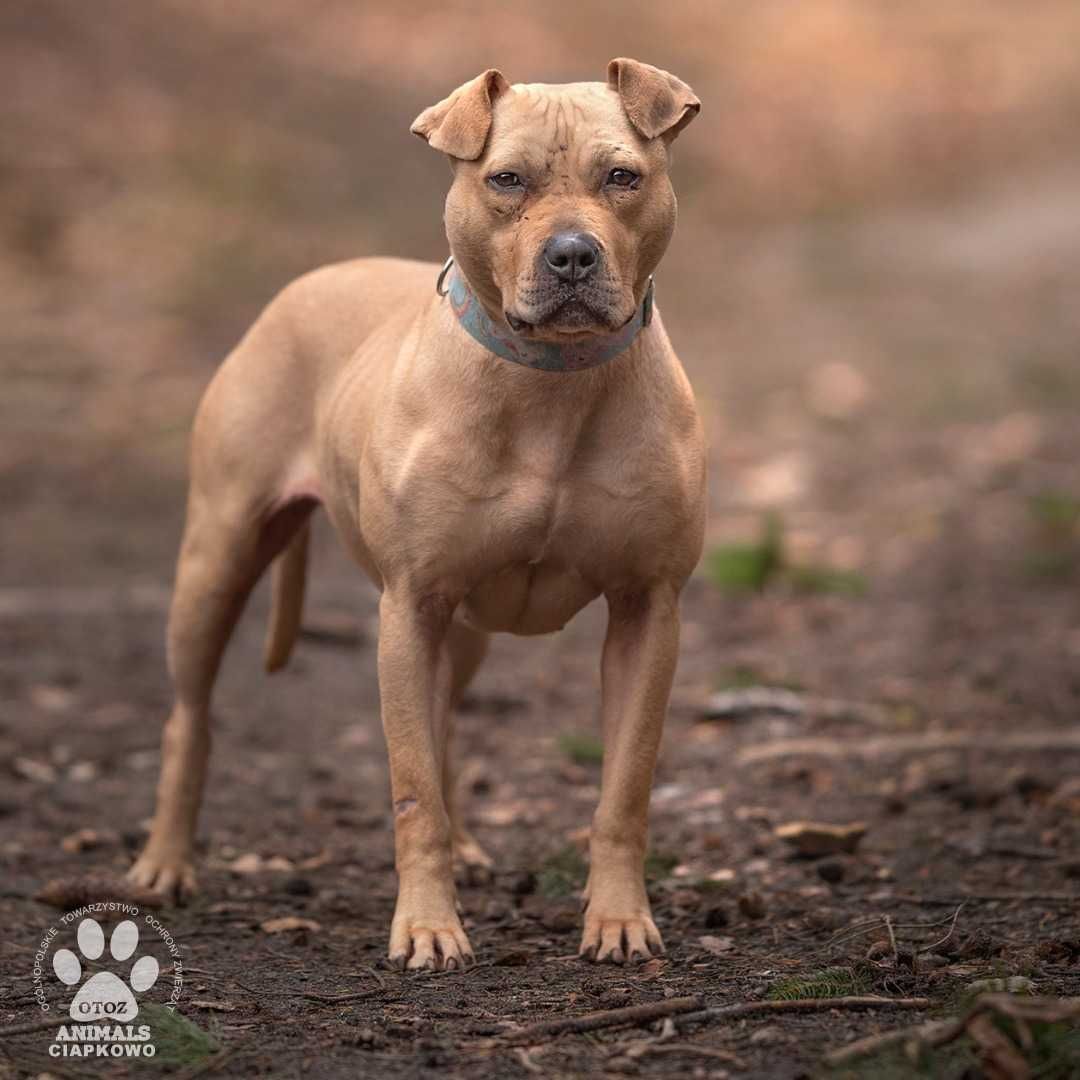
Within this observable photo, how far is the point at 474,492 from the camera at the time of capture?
171 inches

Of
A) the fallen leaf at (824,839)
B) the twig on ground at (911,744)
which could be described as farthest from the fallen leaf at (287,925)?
the twig on ground at (911,744)

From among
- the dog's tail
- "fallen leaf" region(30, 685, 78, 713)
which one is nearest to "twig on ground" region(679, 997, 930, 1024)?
the dog's tail

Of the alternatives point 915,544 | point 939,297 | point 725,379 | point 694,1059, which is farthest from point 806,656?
point 939,297

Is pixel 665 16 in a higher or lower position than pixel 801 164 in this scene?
higher

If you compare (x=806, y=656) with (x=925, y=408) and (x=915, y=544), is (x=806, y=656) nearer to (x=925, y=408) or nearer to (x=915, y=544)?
(x=915, y=544)

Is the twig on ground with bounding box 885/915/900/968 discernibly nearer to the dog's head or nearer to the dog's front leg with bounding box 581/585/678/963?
the dog's front leg with bounding box 581/585/678/963

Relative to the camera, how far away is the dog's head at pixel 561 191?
3.97 metres

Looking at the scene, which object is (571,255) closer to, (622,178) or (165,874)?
(622,178)

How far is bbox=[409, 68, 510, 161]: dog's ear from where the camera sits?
164 inches

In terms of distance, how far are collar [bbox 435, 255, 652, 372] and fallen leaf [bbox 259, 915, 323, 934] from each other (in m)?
1.65

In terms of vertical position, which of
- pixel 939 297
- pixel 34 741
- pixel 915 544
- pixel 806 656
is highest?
pixel 939 297

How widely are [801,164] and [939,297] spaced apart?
5099 mm

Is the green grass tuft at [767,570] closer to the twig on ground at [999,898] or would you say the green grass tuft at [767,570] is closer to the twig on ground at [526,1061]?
the twig on ground at [999,898]

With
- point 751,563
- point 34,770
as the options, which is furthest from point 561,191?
point 751,563
